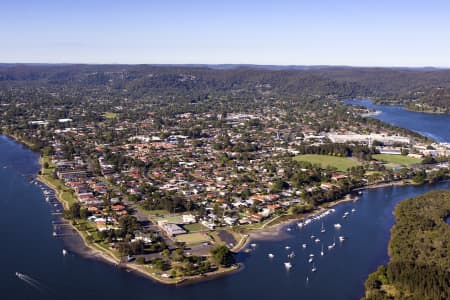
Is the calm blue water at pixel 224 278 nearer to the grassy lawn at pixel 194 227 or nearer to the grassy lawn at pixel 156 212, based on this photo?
the grassy lawn at pixel 194 227

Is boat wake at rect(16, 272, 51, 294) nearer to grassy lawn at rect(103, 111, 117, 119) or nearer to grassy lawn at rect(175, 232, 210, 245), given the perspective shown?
grassy lawn at rect(175, 232, 210, 245)

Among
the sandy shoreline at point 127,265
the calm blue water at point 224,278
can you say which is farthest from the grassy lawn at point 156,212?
the calm blue water at point 224,278

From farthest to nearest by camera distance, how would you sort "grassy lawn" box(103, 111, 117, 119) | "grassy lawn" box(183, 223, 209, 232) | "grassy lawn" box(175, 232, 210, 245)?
"grassy lawn" box(103, 111, 117, 119) → "grassy lawn" box(183, 223, 209, 232) → "grassy lawn" box(175, 232, 210, 245)

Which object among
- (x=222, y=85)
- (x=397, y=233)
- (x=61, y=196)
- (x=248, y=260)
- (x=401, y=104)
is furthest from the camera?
(x=222, y=85)

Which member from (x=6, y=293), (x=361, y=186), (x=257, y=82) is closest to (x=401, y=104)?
(x=257, y=82)

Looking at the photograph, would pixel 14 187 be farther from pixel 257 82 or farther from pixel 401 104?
pixel 257 82

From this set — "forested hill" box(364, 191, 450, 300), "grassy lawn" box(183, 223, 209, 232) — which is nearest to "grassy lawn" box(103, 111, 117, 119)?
"grassy lawn" box(183, 223, 209, 232)
